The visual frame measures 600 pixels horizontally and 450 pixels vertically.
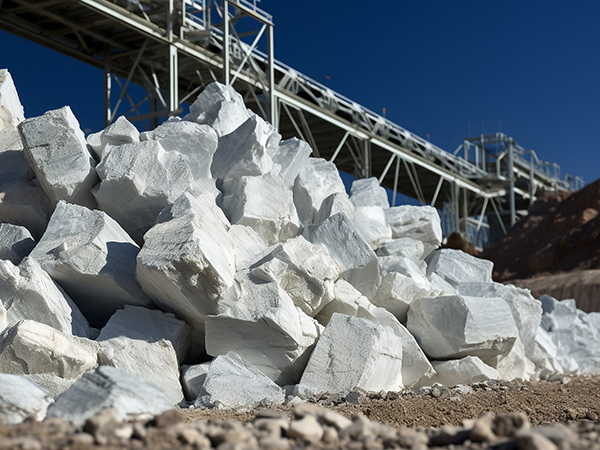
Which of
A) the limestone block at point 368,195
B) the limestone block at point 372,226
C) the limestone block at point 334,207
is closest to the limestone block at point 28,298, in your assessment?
the limestone block at point 334,207

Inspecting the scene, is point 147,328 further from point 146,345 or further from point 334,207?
point 334,207

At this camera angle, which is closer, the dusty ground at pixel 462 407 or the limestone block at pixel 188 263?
the dusty ground at pixel 462 407

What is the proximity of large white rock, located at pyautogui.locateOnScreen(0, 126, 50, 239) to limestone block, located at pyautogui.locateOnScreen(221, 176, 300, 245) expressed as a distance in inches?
74.5

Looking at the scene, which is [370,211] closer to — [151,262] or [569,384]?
[569,384]

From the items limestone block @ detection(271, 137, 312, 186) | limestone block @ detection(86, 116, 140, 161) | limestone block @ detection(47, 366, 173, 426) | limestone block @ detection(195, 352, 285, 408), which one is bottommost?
limestone block @ detection(47, 366, 173, 426)

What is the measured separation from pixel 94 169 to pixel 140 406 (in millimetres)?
4078

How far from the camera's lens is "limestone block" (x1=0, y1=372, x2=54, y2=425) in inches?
115

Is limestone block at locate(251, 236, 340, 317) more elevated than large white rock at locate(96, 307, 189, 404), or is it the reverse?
limestone block at locate(251, 236, 340, 317)

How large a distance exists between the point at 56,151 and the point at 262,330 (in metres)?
2.76

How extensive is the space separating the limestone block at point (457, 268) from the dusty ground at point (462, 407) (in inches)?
113

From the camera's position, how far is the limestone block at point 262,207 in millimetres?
6582

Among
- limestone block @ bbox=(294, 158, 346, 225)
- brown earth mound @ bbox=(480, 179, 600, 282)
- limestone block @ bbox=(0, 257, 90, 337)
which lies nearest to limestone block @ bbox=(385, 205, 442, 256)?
limestone block @ bbox=(294, 158, 346, 225)

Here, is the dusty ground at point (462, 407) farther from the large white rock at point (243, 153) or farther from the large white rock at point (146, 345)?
the large white rock at point (243, 153)

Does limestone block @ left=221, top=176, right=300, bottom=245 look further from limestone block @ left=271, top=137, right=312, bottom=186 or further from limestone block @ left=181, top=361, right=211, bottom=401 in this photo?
limestone block @ left=181, top=361, right=211, bottom=401
